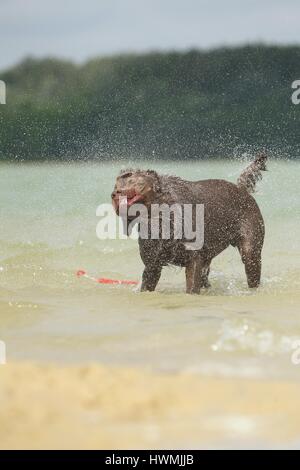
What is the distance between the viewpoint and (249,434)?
4.19m

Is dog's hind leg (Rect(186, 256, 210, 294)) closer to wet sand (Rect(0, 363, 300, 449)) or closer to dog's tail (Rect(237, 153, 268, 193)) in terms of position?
dog's tail (Rect(237, 153, 268, 193))

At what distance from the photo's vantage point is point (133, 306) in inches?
293

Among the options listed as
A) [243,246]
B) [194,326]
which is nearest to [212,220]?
[243,246]

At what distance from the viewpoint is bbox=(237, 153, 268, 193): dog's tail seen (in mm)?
9016

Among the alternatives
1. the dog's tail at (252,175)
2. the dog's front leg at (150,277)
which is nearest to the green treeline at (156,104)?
the dog's tail at (252,175)

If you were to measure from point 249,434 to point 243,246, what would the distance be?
183 inches

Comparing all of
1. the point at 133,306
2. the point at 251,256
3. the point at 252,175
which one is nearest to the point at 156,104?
the point at 252,175

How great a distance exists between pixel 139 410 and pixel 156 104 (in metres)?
20.6

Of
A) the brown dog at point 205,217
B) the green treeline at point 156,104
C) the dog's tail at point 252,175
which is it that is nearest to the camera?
the brown dog at point 205,217

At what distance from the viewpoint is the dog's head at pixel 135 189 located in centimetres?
771

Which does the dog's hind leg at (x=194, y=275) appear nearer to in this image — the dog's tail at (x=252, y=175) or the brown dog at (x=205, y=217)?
the brown dog at (x=205, y=217)

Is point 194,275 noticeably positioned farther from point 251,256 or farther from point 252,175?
point 252,175

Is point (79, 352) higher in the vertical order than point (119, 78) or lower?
lower
